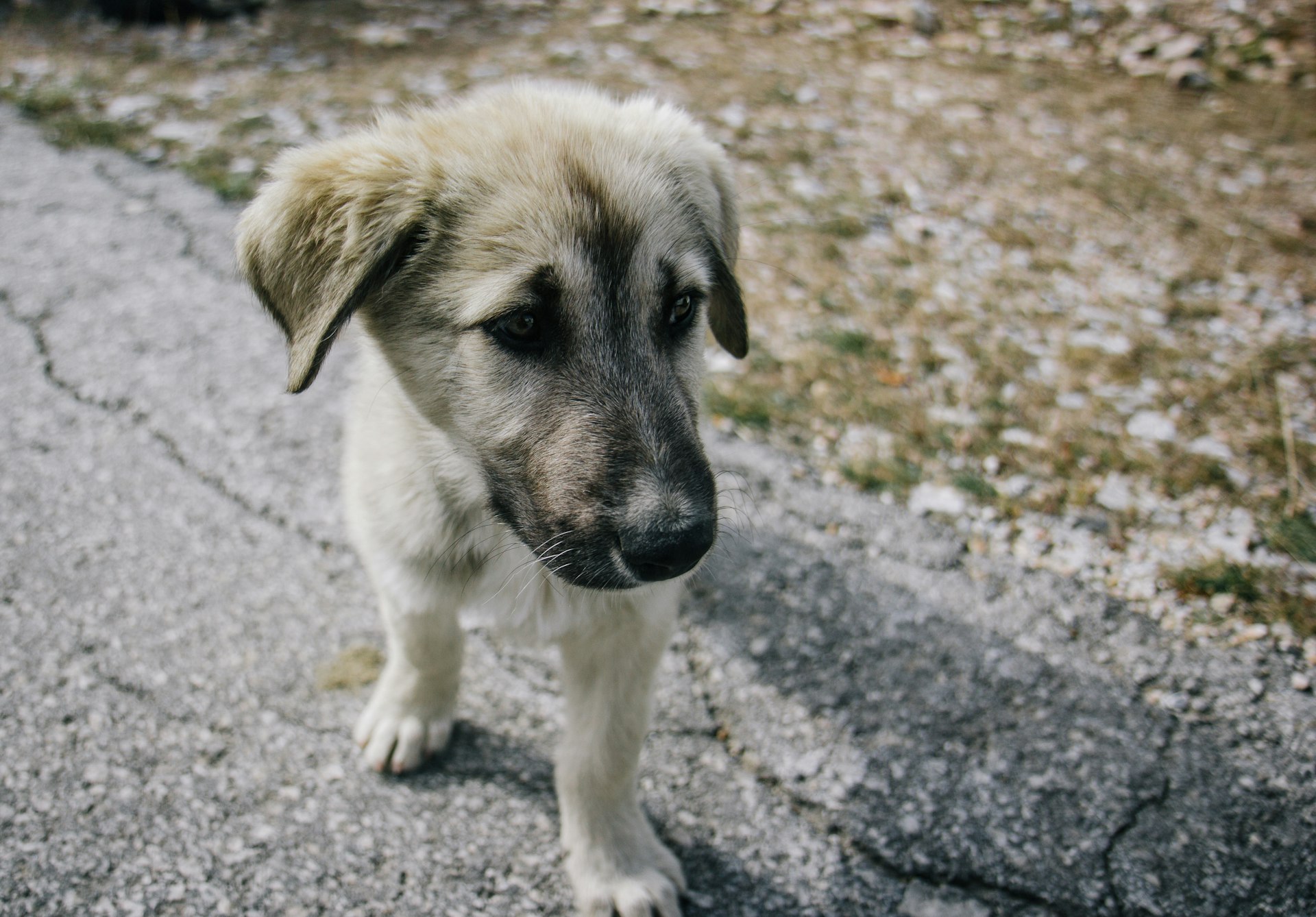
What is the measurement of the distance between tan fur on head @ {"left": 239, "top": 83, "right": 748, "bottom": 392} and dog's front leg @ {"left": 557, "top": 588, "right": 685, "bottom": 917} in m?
0.93

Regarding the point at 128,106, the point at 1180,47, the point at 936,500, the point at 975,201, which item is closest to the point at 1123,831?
the point at 936,500

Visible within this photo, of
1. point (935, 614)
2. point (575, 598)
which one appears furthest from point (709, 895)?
point (935, 614)

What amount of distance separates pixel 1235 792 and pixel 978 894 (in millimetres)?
830

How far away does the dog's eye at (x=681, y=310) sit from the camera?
2.06 meters

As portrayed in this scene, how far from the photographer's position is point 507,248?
1.89m

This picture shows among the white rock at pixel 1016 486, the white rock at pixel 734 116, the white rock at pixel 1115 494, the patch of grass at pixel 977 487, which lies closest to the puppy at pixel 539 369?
the patch of grass at pixel 977 487

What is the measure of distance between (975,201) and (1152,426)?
195 cm

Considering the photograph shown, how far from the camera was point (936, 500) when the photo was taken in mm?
3357

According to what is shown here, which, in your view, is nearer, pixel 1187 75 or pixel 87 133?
pixel 87 133

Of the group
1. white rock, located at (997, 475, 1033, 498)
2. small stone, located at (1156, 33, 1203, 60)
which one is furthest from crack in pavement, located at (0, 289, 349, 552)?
small stone, located at (1156, 33, 1203, 60)

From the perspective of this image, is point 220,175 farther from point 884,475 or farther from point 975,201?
point 975,201

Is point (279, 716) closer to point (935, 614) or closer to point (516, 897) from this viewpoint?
point (516, 897)

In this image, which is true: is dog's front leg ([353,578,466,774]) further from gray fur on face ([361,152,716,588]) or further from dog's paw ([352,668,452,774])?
gray fur on face ([361,152,716,588])

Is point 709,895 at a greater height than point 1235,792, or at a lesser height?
lesser
